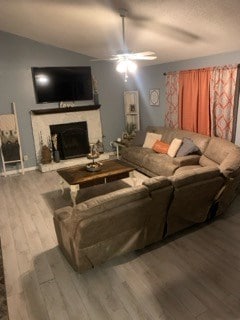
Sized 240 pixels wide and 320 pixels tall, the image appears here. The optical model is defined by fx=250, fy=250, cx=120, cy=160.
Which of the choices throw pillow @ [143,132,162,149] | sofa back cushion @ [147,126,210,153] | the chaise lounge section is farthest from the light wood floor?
throw pillow @ [143,132,162,149]

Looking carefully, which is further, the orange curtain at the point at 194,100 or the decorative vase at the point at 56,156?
the decorative vase at the point at 56,156

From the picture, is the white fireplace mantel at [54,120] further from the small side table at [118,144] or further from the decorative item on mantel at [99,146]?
the small side table at [118,144]

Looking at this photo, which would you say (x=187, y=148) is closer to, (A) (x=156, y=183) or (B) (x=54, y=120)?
(A) (x=156, y=183)

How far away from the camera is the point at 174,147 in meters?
5.11

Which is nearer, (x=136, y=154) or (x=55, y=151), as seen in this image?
(x=136, y=154)

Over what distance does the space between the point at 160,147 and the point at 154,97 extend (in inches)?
68.9

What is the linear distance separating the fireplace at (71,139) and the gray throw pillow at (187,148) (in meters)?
2.73

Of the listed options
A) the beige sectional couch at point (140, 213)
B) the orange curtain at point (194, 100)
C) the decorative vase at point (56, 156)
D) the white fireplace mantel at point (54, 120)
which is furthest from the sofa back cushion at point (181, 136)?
the decorative vase at point (56, 156)

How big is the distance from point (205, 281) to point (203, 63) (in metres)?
4.14

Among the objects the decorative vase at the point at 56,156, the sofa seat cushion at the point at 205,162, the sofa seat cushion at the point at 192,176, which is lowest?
the decorative vase at the point at 56,156

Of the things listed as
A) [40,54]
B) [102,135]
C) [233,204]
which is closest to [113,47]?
[40,54]

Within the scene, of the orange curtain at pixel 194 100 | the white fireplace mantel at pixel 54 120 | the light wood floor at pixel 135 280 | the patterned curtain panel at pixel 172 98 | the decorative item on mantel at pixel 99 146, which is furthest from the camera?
the decorative item on mantel at pixel 99 146

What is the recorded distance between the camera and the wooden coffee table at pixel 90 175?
397cm

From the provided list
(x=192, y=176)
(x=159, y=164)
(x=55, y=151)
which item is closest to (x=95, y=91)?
(x=55, y=151)
